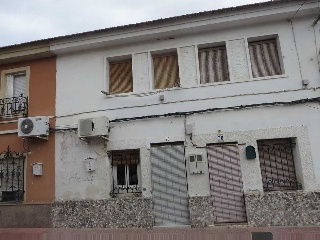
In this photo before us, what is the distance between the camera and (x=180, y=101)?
8.63 m

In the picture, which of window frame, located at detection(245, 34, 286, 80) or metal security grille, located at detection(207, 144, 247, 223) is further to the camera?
window frame, located at detection(245, 34, 286, 80)

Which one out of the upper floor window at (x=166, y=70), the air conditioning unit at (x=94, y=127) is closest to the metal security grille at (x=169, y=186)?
the air conditioning unit at (x=94, y=127)

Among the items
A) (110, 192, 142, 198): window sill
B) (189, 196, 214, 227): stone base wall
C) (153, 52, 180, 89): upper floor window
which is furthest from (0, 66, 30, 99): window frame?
(189, 196, 214, 227): stone base wall

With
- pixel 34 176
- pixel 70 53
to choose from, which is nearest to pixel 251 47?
pixel 70 53

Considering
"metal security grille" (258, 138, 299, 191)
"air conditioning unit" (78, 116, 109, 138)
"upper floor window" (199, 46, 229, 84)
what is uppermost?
"upper floor window" (199, 46, 229, 84)

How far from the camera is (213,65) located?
348 inches

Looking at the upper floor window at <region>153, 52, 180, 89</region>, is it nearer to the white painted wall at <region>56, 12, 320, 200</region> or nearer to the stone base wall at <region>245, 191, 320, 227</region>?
the white painted wall at <region>56, 12, 320, 200</region>

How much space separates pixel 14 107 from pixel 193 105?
232 inches

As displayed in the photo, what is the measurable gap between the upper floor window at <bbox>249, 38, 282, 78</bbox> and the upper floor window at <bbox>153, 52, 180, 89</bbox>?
2.21 metres

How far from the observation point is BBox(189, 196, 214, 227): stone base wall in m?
7.90

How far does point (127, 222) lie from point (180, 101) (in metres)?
3.68

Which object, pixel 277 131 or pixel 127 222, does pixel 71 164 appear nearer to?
pixel 127 222

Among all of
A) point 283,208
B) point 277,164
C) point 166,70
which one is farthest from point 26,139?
point 283,208

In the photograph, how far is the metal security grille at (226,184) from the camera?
7895 millimetres
